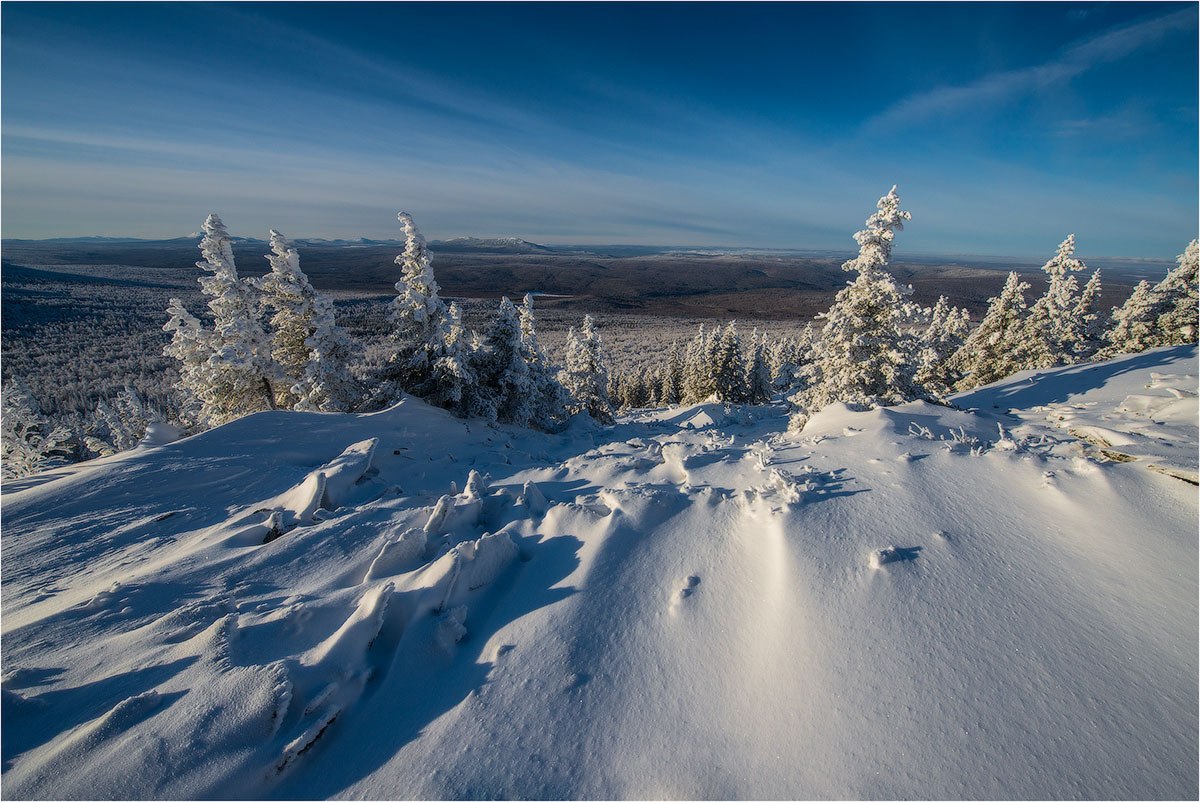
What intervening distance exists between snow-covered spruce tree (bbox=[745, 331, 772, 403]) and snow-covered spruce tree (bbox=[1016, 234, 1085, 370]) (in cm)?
1852

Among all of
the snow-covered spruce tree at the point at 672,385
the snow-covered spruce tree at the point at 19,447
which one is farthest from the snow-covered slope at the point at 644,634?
the snow-covered spruce tree at the point at 672,385

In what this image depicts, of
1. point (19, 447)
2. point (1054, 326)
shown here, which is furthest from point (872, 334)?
point (19, 447)

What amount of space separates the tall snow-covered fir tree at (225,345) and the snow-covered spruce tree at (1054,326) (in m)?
39.5

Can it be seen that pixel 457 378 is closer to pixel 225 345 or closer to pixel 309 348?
pixel 309 348

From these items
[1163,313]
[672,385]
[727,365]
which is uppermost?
[1163,313]

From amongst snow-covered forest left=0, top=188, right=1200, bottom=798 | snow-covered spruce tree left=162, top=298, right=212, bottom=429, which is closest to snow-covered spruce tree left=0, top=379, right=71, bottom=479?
snow-covered spruce tree left=162, top=298, right=212, bottom=429

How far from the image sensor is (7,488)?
7047 millimetres

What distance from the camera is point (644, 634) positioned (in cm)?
402

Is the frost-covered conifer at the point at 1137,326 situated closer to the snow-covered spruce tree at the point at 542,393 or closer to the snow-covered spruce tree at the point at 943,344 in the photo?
the snow-covered spruce tree at the point at 943,344

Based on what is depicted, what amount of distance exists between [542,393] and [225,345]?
1233 cm

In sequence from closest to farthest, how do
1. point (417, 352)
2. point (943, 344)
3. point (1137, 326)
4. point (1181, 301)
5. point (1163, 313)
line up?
point (417, 352) → point (1181, 301) → point (1163, 313) → point (1137, 326) → point (943, 344)

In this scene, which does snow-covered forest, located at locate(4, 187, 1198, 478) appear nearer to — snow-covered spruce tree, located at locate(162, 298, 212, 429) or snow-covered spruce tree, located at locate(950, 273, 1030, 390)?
snow-covered spruce tree, located at locate(162, 298, 212, 429)

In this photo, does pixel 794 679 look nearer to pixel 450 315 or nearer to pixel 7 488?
pixel 7 488

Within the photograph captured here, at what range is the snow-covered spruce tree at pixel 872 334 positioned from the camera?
15.3 metres
